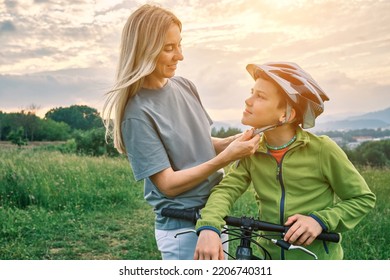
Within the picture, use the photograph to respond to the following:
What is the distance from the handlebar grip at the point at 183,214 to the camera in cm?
177

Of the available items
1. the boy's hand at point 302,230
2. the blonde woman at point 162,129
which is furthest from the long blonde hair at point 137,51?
the boy's hand at point 302,230

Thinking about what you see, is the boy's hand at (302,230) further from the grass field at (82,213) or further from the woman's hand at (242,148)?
the grass field at (82,213)

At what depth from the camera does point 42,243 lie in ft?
12.1

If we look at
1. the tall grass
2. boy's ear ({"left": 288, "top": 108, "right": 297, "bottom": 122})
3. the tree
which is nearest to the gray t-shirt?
boy's ear ({"left": 288, "top": 108, "right": 297, "bottom": 122})

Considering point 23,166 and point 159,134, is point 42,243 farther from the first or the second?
point 159,134

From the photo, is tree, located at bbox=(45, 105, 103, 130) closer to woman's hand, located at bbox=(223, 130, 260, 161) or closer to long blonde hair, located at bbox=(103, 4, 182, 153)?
long blonde hair, located at bbox=(103, 4, 182, 153)

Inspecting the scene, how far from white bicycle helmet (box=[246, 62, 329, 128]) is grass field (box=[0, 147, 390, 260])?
155 centimetres

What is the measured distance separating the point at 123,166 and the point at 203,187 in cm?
360

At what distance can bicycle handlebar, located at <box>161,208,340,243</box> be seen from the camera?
1675 millimetres

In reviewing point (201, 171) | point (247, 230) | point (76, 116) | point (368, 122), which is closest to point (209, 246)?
point (247, 230)

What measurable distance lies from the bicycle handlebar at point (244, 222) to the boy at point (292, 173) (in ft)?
0.10
